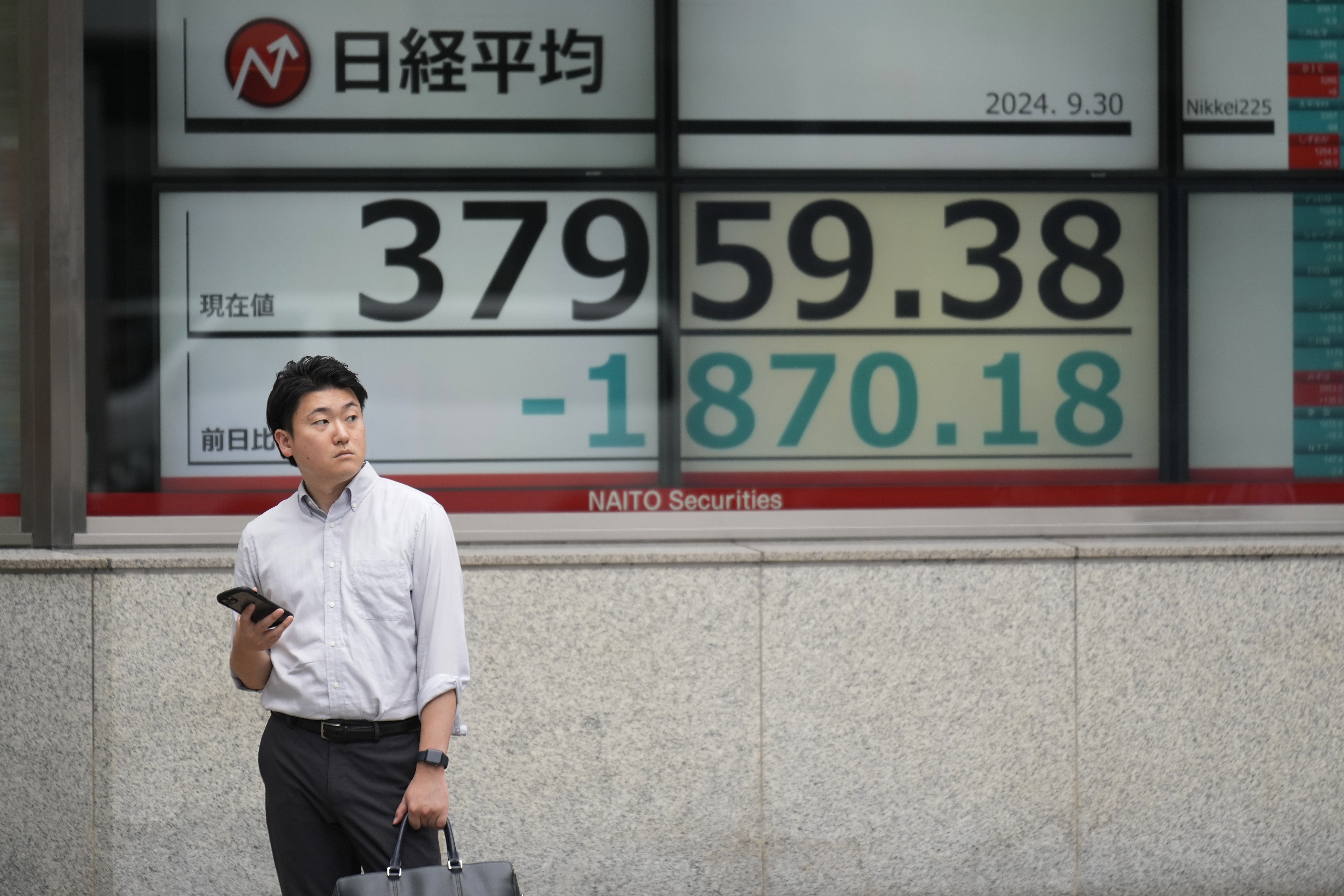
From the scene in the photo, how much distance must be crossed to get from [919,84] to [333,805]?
3.89 metres

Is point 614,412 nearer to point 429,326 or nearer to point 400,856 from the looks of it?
point 429,326

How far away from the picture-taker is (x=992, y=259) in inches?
206

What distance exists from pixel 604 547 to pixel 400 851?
7.52ft

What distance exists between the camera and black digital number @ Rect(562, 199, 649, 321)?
16.9ft

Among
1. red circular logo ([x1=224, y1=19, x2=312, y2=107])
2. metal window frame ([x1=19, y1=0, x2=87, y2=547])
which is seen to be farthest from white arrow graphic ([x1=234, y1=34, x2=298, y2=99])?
metal window frame ([x1=19, y1=0, x2=87, y2=547])

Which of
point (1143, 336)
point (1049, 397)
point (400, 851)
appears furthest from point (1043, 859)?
point (400, 851)

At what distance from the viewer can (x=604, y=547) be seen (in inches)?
193

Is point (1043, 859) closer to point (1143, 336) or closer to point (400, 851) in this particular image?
point (1143, 336)

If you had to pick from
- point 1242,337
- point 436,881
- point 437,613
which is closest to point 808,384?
point 1242,337

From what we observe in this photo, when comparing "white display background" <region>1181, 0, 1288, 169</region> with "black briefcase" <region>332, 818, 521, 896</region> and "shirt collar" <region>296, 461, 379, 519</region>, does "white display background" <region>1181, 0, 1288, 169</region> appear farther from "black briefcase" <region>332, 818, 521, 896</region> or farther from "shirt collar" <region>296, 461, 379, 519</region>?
"black briefcase" <region>332, 818, 521, 896</region>

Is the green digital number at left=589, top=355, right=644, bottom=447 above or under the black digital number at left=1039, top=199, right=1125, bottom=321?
under

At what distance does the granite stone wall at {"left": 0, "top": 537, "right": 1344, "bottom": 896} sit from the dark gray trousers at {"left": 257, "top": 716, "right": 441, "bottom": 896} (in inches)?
73.4

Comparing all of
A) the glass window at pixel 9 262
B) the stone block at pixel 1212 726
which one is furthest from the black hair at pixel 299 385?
the stone block at pixel 1212 726

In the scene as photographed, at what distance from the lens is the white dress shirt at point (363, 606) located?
275 centimetres
